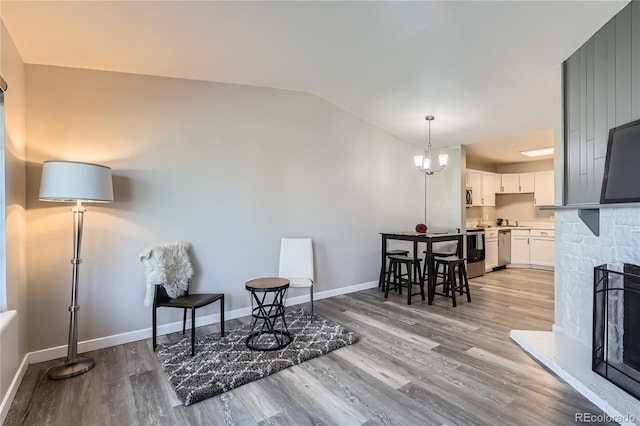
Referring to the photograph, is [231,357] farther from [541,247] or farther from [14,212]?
[541,247]

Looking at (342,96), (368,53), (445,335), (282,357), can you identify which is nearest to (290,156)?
(342,96)

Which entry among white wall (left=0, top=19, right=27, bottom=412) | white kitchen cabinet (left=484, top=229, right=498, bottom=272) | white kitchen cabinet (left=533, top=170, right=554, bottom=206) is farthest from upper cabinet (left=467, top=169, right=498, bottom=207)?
white wall (left=0, top=19, right=27, bottom=412)

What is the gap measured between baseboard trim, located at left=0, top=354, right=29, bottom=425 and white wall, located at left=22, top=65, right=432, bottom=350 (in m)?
0.19

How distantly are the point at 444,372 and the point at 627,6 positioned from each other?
9.79 feet

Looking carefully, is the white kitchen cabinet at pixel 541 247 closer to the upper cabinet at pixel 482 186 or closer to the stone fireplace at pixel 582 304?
the upper cabinet at pixel 482 186

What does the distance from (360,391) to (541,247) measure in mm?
5981

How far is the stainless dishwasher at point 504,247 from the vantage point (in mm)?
6273

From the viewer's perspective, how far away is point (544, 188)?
641 cm

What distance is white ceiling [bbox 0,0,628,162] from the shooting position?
2.17 meters

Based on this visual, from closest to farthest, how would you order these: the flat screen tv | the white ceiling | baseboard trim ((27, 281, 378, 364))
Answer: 1. the flat screen tv
2. the white ceiling
3. baseboard trim ((27, 281, 378, 364))

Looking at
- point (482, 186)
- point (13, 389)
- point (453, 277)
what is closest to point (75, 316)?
point (13, 389)

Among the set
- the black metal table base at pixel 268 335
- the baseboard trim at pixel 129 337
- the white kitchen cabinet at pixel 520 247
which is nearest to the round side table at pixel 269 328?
the black metal table base at pixel 268 335

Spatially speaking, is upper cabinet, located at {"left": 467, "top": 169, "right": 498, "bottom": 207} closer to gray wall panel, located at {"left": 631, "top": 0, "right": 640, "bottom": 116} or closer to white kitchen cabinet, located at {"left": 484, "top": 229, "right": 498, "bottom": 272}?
white kitchen cabinet, located at {"left": 484, "top": 229, "right": 498, "bottom": 272}

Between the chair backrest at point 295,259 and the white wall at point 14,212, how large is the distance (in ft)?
7.48
